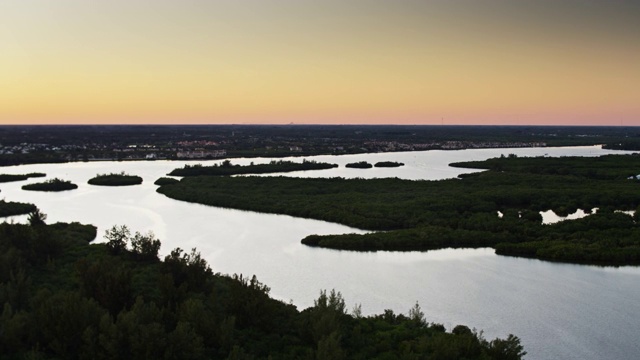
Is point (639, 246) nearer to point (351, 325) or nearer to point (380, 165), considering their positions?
point (351, 325)

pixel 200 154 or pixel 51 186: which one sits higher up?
pixel 200 154

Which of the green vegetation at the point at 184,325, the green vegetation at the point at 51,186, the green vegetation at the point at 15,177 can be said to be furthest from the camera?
the green vegetation at the point at 15,177

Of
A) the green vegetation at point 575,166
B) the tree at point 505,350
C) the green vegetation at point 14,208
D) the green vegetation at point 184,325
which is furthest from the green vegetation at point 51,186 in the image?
the green vegetation at point 575,166

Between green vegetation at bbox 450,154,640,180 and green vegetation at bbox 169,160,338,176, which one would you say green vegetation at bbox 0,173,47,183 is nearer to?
green vegetation at bbox 169,160,338,176

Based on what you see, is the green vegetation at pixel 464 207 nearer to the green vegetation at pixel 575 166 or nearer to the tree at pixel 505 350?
the green vegetation at pixel 575 166

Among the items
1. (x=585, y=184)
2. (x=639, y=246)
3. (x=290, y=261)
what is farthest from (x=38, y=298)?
(x=585, y=184)

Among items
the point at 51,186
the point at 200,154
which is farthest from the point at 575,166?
the point at 51,186

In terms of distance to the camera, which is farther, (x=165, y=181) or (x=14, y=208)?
(x=165, y=181)

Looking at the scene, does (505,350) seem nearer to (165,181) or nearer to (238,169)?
(165,181)
